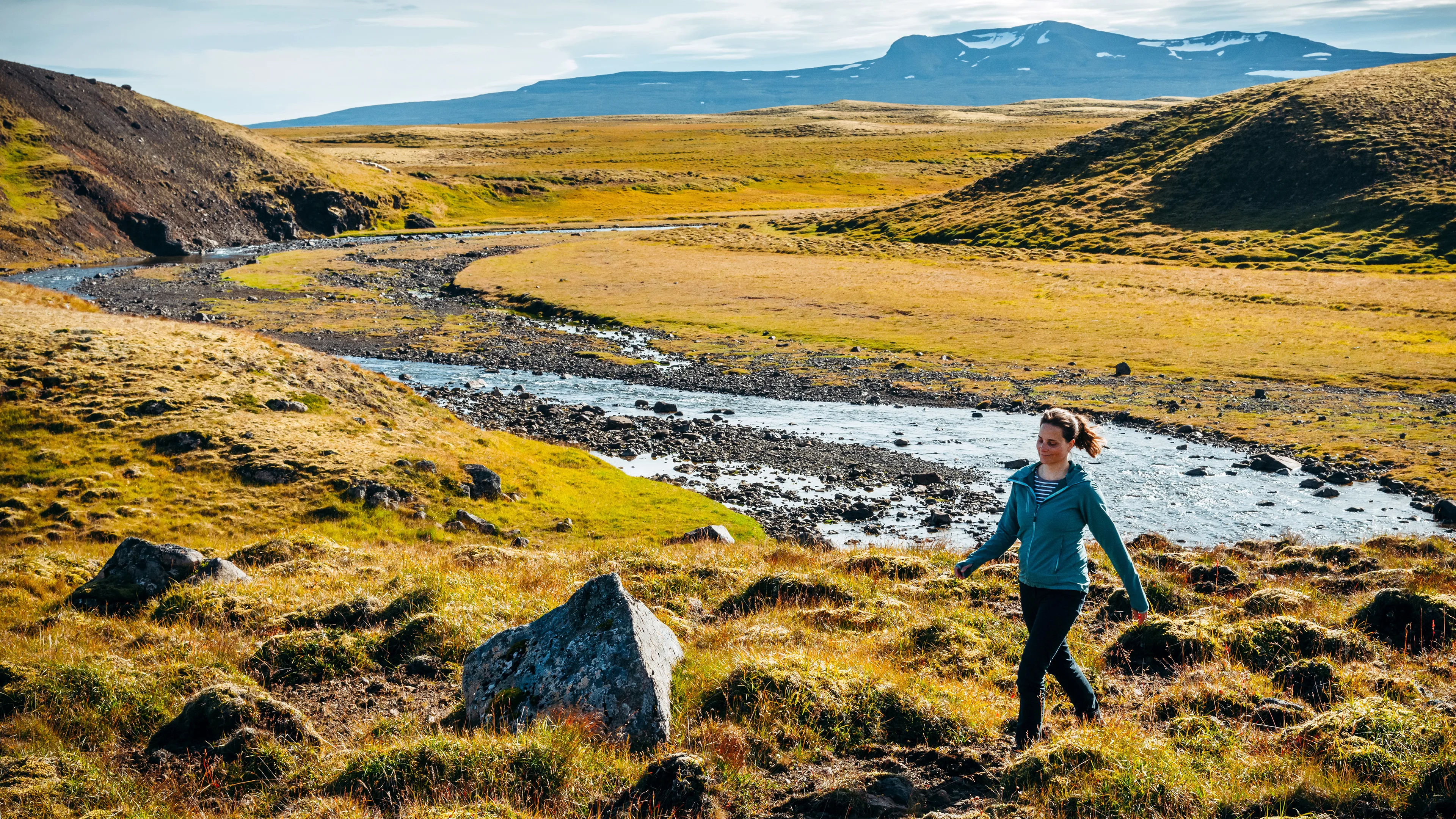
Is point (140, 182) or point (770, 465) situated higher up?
point (140, 182)

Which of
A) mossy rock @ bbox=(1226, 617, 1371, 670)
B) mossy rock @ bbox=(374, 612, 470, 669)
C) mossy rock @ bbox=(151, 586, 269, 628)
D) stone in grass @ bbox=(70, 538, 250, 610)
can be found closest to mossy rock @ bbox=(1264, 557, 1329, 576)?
mossy rock @ bbox=(1226, 617, 1371, 670)

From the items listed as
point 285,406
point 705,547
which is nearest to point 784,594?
point 705,547

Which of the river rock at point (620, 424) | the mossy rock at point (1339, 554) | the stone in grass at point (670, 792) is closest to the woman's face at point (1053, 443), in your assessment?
the stone in grass at point (670, 792)

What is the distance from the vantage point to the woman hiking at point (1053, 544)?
8727 mm

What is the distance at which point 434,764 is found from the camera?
8344mm

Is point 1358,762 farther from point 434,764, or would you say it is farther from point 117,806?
point 117,806

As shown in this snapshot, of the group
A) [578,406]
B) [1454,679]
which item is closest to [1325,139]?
[578,406]

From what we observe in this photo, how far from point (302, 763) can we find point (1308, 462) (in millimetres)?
35169

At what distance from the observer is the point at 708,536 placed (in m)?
23.2

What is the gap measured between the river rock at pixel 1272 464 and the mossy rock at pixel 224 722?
3328 centimetres

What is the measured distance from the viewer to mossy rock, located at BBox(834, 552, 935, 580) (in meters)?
18.1

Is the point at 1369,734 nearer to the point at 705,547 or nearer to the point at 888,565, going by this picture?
the point at 888,565

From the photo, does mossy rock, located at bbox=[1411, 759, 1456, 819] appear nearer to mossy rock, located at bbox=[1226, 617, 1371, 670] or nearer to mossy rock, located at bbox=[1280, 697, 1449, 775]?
mossy rock, located at bbox=[1280, 697, 1449, 775]

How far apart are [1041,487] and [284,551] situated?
54.0ft
